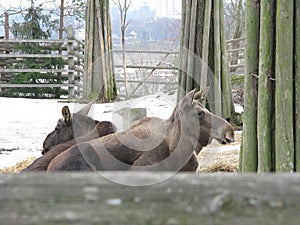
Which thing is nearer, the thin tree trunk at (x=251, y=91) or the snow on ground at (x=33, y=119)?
the thin tree trunk at (x=251, y=91)

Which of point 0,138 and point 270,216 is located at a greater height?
point 270,216

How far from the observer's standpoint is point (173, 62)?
17.7 m

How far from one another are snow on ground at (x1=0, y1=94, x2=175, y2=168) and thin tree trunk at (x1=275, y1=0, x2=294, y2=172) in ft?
12.4

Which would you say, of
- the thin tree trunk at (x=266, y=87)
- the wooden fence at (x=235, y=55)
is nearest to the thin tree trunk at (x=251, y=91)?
the thin tree trunk at (x=266, y=87)

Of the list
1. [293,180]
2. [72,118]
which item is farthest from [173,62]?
[293,180]

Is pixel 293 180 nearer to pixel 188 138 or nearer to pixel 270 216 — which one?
pixel 270 216

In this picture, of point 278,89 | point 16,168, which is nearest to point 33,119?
point 16,168

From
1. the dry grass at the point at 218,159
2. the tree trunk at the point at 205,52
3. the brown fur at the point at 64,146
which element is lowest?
the dry grass at the point at 218,159

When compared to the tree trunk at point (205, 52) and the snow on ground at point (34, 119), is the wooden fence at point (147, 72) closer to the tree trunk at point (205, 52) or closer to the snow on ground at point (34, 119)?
the snow on ground at point (34, 119)

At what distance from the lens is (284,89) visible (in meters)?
3.11

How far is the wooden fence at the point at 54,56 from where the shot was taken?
16.8m

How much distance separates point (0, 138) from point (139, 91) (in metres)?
9.58

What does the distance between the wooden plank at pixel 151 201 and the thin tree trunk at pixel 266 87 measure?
2.22 metres

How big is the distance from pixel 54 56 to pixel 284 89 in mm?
14459
